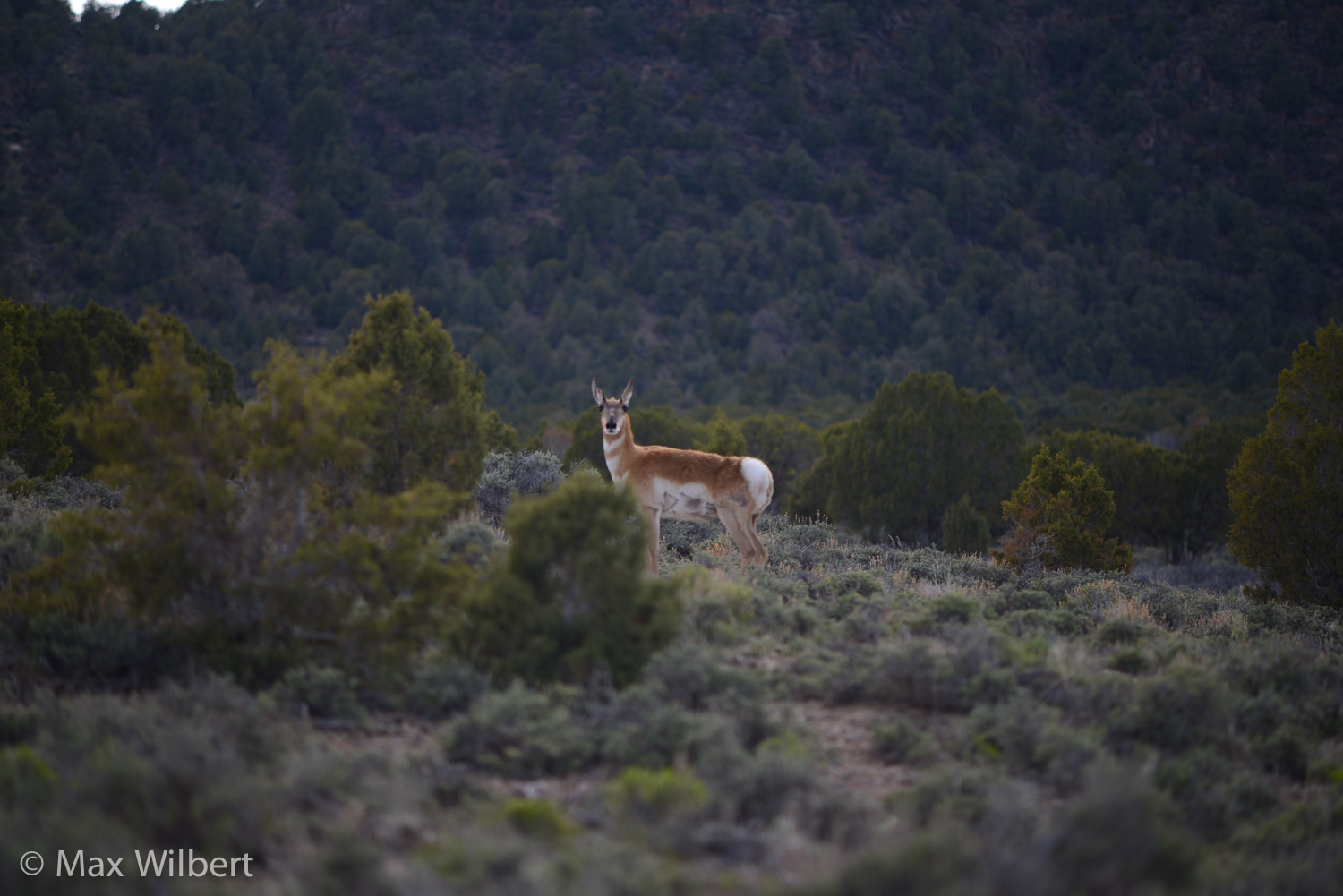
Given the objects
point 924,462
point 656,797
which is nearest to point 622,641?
point 656,797

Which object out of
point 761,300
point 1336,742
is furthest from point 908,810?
point 761,300

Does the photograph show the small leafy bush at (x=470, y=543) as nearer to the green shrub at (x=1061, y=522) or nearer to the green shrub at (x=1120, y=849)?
the green shrub at (x=1120, y=849)

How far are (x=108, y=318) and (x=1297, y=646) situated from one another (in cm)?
2703

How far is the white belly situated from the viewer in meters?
10.2

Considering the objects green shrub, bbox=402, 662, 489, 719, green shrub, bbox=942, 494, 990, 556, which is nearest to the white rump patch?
green shrub, bbox=402, 662, 489, 719

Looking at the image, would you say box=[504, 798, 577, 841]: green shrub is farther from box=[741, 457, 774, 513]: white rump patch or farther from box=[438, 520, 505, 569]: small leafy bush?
box=[741, 457, 774, 513]: white rump patch

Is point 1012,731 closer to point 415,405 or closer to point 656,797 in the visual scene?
point 656,797

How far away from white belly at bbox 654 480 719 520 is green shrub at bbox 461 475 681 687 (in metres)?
4.10

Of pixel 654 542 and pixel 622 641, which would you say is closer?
pixel 622 641

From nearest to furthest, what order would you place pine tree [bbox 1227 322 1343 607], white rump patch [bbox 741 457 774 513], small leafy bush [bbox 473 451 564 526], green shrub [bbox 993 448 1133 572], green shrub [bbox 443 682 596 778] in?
1. green shrub [bbox 443 682 596 778]
2. white rump patch [bbox 741 457 774 513]
3. small leafy bush [bbox 473 451 564 526]
4. pine tree [bbox 1227 322 1343 607]
5. green shrub [bbox 993 448 1133 572]

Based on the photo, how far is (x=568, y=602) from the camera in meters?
5.93

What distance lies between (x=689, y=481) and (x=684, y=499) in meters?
0.26

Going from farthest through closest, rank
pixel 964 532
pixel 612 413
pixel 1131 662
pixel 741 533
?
pixel 964 532 → pixel 741 533 → pixel 612 413 → pixel 1131 662

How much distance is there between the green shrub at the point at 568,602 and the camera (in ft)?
19.0
